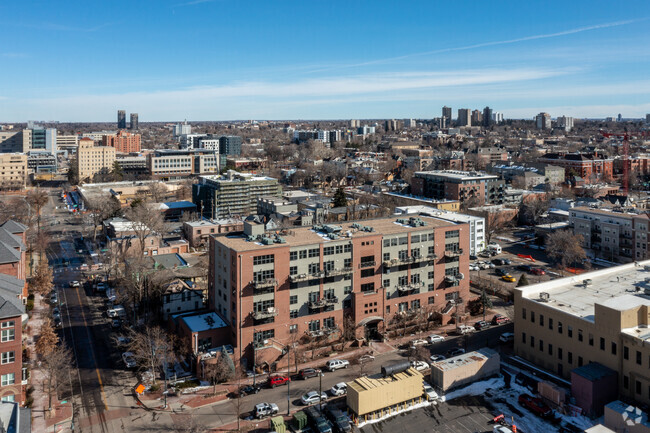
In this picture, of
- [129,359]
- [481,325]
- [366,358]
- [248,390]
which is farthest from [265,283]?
[481,325]

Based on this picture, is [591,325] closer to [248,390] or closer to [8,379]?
[248,390]

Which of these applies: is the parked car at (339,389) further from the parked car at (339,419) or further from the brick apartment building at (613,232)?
the brick apartment building at (613,232)

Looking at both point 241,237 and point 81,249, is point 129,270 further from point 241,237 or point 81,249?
point 81,249

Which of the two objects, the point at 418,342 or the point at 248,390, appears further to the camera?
the point at 418,342

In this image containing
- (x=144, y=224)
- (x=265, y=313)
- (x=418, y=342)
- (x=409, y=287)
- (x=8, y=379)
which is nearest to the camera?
(x=8, y=379)

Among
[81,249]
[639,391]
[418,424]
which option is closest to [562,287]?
[639,391]

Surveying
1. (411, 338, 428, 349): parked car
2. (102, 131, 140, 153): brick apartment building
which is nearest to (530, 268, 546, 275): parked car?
(411, 338, 428, 349): parked car

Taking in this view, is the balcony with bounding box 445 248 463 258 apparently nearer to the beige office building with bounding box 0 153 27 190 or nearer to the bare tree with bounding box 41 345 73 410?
the bare tree with bounding box 41 345 73 410
